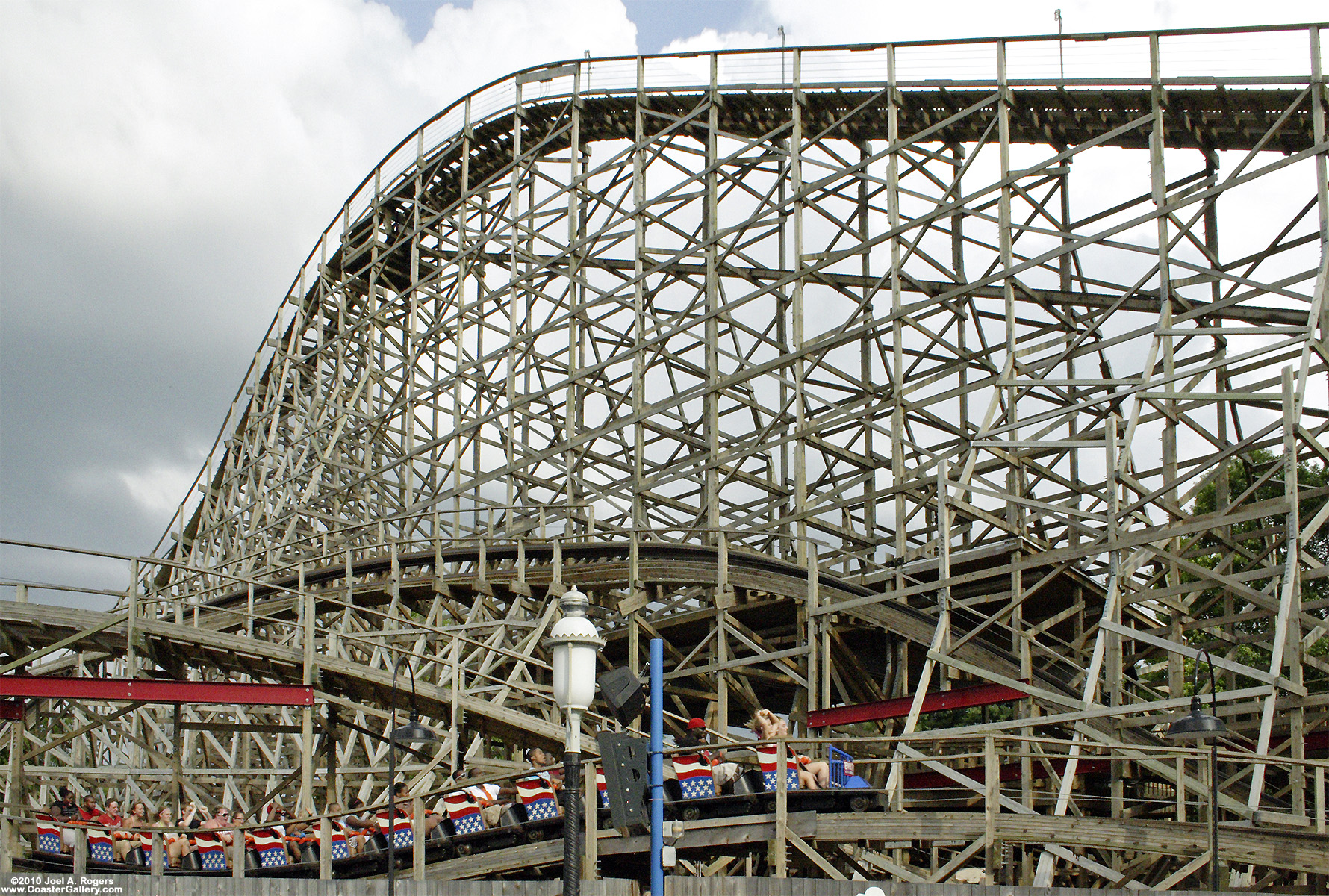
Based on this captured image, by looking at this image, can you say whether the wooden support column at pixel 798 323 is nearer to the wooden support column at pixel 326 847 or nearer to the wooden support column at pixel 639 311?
the wooden support column at pixel 639 311

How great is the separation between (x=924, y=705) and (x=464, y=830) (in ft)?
17.5

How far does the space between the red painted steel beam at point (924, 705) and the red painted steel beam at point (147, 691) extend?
20.7ft

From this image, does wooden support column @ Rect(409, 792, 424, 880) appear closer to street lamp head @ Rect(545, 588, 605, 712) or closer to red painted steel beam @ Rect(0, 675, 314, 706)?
red painted steel beam @ Rect(0, 675, 314, 706)

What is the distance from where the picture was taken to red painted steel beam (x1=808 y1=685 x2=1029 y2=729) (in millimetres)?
16141

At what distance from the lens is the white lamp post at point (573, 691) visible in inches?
339

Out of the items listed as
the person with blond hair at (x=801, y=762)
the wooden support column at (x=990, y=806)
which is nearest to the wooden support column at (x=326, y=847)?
the person with blond hair at (x=801, y=762)

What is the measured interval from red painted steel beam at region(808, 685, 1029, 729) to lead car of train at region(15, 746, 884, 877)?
5.89 feet

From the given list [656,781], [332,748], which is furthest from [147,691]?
A: [656,781]

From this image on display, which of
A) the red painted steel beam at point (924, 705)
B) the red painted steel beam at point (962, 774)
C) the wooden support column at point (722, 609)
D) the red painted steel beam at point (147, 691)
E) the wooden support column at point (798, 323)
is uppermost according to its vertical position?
the wooden support column at point (798, 323)

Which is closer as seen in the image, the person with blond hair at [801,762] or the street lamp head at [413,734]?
the street lamp head at [413,734]

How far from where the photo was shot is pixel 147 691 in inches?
695

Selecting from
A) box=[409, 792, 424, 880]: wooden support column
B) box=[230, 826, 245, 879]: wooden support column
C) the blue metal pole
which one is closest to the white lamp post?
the blue metal pole

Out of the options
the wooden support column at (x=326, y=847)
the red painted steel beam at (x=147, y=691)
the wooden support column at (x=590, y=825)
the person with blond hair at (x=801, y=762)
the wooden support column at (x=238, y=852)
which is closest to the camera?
the wooden support column at (x=590, y=825)

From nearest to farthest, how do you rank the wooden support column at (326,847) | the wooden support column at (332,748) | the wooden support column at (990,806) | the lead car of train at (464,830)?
the wooden support column at (990,806), the lead car of train at (464,830), the wooden support column at (326,847), the wooden support column at (332,748)
